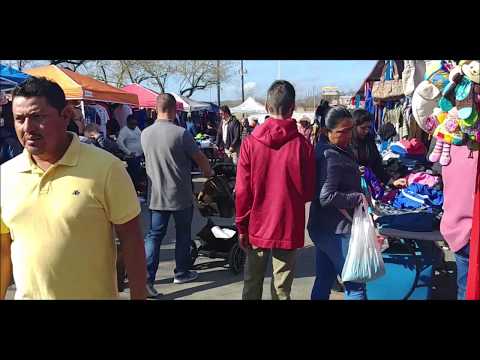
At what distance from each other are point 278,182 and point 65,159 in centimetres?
168

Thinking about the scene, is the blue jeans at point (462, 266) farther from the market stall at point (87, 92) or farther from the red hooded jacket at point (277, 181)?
the market stall at point (87, 92)

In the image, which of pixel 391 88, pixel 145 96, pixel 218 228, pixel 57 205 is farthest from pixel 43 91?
pixel 145 96

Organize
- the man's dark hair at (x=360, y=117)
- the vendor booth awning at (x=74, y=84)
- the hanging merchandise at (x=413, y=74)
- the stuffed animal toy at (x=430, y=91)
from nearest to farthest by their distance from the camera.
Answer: the stuffed animal toy at (x=430, y=91) < the hanging merchandise at (x=413, y=74) < the man's dark hair at (x=360, y=117) < the vendor booth awning at (x=74, y=84)

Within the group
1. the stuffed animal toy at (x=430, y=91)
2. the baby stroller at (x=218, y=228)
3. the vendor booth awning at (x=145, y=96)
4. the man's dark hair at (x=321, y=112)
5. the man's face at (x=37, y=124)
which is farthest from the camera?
the vendor booth awning at (x=145, y=96)

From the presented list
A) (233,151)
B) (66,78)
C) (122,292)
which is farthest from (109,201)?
(233,151)

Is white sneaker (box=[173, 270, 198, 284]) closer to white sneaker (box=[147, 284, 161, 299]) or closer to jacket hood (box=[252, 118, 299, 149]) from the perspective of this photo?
white sneaker (box=[147, 284, 161, 299])

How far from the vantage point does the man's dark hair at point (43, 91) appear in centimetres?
203

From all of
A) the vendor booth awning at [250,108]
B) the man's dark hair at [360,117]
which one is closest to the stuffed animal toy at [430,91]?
the man's dark hair at [360,117]

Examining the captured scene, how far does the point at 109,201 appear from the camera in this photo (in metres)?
2.09

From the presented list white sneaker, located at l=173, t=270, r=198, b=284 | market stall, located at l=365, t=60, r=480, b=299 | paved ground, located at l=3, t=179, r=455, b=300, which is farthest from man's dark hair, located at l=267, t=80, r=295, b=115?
white sneaker, located at l=173, t=270, r=198, b=284

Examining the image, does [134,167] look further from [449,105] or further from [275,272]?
[449,105]

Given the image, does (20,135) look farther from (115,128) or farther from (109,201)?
(115,128)

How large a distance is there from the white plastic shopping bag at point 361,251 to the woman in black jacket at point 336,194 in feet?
0.28
